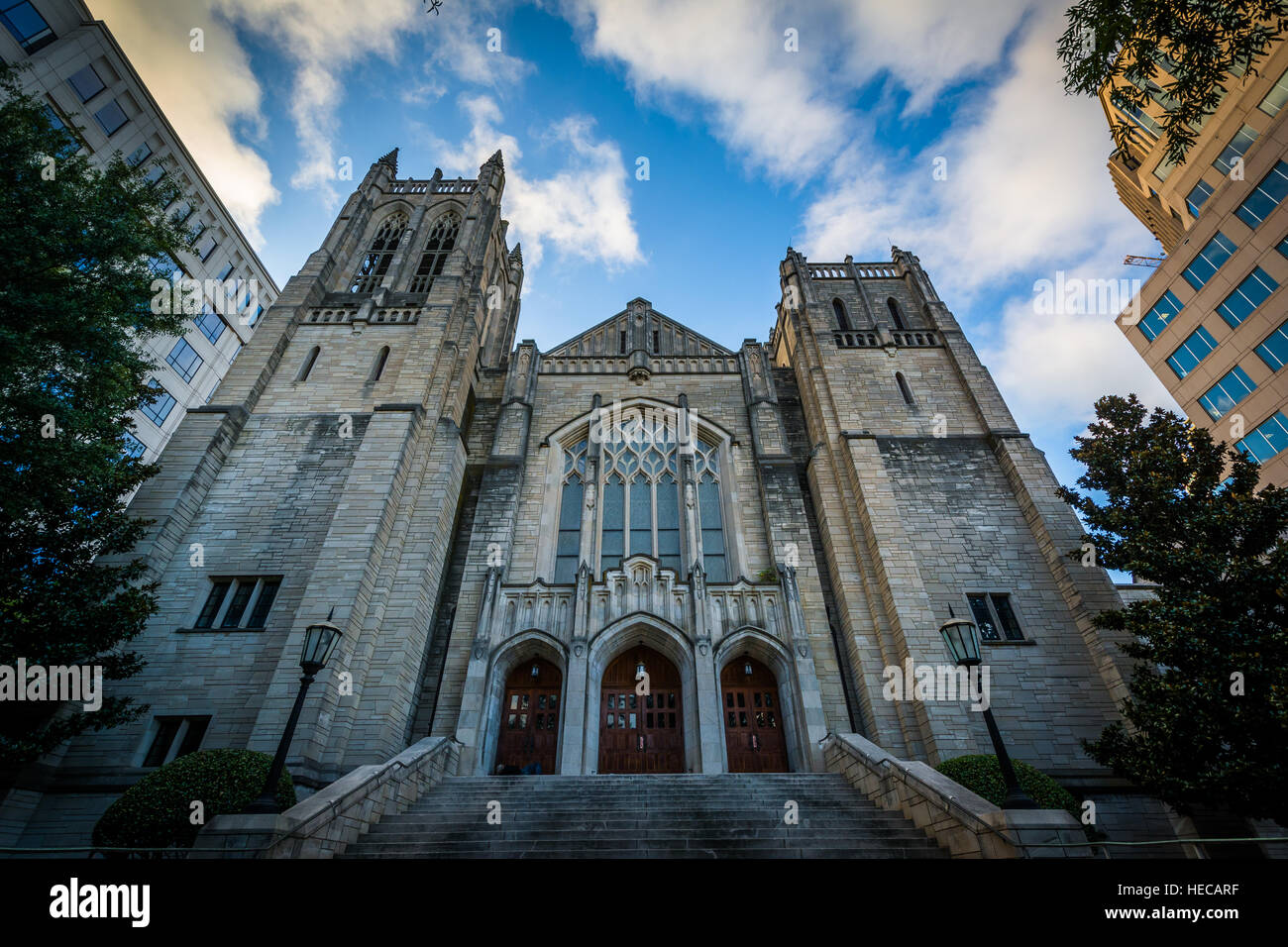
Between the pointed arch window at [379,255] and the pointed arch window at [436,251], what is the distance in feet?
4.19

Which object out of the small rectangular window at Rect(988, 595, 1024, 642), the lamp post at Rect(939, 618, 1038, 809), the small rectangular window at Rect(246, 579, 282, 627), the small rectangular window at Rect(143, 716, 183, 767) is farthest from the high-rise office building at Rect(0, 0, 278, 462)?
the small rectangular window at Rect(988, 595, 1024, 642)

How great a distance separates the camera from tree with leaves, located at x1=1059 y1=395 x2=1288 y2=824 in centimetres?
843

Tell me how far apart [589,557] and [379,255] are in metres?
19.0

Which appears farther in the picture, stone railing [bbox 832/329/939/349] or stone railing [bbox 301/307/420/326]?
stone railing [bbox 832/329/939/349]

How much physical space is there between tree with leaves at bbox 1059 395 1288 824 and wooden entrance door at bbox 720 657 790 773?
5914mm

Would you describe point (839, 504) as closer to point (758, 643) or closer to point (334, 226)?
point (758, 643)

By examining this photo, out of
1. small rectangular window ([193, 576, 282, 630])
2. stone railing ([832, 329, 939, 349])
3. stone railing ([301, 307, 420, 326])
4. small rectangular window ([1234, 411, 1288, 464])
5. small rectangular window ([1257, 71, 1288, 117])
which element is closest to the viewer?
small rectangular window ([193, 576, 282, 630])

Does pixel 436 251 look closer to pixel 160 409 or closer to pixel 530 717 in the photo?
pixel 160 409

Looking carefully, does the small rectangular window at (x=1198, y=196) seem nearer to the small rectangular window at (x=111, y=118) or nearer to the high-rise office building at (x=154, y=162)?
the high-rise office building at (x=154, y=162)

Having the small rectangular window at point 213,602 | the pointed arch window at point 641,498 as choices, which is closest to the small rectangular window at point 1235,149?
the pointed arch window at point 641,498

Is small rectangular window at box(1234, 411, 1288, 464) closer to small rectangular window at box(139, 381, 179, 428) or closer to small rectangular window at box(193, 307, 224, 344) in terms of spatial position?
small rectangular window at box(139, 381, 179, 428)

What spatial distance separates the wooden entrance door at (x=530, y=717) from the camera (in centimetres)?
1286

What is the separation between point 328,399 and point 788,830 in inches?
673

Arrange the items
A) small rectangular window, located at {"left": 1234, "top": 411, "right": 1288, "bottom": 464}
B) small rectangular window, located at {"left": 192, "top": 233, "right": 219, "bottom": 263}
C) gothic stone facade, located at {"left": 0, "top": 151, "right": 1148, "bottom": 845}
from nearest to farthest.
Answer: gothic stone facade, located at {"left": 0, "top": 151, "right": 1148, "bottom": 845}, small rectangular window, located at {"left": 1234, "top": 411, "right": 1288, "bottom": 464}, small rectangular window, located at {"left": 192, "top": 233, "right": 219, "bottom": 263}
